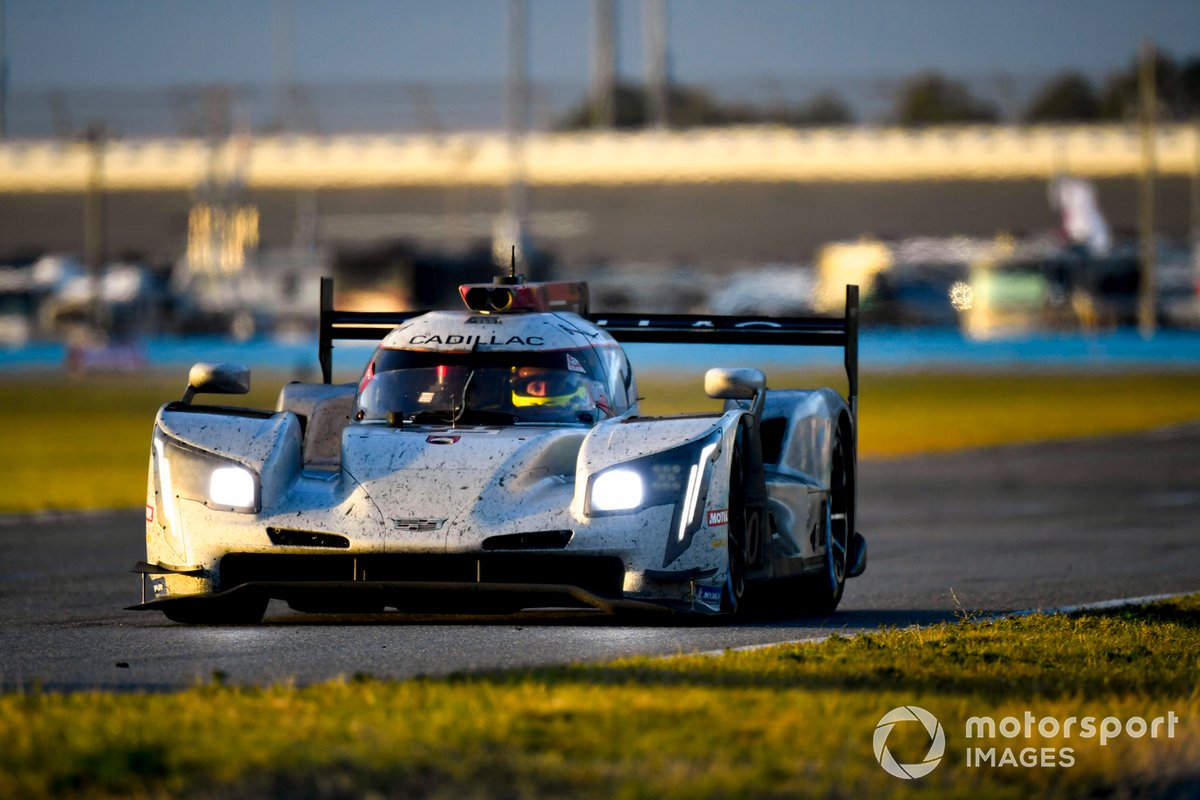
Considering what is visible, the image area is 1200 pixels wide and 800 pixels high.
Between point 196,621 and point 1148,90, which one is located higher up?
point 1148,90

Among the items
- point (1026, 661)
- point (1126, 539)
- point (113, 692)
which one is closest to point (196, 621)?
point (113, 692)

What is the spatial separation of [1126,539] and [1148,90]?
49.8 metres

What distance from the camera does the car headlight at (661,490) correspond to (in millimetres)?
9070

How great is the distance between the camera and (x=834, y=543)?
1111 centimetres

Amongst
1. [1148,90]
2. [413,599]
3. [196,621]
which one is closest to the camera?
[413,599]

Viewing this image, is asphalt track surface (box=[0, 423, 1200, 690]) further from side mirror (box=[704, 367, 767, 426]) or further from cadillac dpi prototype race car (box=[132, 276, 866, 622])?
side mirror (box=[704, 367, 767, 426])

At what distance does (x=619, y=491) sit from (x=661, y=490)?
7.1 inches

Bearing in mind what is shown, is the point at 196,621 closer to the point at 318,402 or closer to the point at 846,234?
the point at 318,402

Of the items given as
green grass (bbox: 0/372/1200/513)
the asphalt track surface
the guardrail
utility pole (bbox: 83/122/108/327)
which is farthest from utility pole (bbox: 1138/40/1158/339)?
the asphalt track surface

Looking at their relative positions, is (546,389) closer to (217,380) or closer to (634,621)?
(634,621)

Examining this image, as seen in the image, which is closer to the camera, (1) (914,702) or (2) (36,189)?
(1) (914,702)

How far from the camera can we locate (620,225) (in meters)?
70.1

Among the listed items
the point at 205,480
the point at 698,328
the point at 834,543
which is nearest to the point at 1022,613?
the point at 834,543

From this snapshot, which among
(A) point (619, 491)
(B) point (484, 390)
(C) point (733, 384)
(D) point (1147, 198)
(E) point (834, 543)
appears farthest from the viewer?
(D) point (1147, 198)
